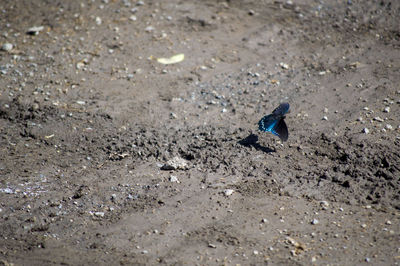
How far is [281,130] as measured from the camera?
3826 millimetres

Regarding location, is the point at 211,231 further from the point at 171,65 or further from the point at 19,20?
the point at 19,20

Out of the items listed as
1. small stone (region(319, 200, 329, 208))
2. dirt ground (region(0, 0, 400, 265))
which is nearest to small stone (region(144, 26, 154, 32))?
dirt ground (region(0, 0, 400, 265))

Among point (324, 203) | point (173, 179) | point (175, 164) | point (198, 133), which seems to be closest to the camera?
point (324, 203)

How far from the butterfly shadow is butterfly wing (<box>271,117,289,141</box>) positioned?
7.1 inches

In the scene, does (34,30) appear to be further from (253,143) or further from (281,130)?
(281,130)

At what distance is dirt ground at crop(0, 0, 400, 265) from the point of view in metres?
3.13

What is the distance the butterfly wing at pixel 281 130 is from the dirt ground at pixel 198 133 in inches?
6.4

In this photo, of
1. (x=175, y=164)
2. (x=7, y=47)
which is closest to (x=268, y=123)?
(x=175, y=164)

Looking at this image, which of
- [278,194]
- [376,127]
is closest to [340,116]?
[376,127]

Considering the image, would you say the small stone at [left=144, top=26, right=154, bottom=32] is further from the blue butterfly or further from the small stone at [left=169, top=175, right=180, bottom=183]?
the small stone at [left=169, top=175, right=180, bottom=183]

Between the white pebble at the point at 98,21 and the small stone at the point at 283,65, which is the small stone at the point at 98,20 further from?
the small stone at the point at 283,65

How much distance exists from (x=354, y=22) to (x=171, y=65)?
2.40 m

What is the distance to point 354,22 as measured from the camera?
220 inches

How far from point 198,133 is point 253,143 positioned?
520 mm
